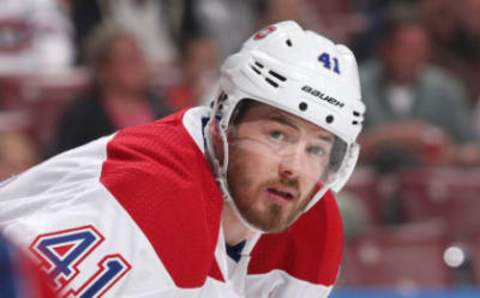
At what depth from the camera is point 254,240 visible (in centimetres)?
251

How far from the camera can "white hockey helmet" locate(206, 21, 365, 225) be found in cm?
229

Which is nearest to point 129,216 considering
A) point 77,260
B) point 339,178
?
point 77,260

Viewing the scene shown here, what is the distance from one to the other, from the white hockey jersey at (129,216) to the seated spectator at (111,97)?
2.24 meters

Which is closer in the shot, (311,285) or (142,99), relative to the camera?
(311,285)

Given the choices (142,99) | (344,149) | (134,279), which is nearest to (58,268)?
(134,279)

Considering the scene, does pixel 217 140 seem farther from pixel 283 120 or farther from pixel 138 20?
pixel 138 20

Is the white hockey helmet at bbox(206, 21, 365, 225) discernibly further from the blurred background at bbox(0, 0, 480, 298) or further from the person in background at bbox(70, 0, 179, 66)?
the person in background at bbox(70, 0, 179, 66)

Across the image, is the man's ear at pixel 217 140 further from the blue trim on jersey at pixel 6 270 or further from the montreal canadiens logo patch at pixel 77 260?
the blue trim on jersey at pixel 6 270

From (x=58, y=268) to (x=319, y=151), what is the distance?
2.14 ft

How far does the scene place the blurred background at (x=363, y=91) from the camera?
4625 millimetres

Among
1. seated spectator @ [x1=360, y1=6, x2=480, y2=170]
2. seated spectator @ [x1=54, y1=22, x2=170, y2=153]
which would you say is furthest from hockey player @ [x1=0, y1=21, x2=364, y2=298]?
seated spectator @ [x1=360, y1=6, x2=480, y2=170]

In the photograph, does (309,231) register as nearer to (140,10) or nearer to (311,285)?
(311,285)

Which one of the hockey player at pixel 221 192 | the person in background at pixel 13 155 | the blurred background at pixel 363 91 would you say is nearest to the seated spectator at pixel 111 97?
the blurred background at pixel 363 91

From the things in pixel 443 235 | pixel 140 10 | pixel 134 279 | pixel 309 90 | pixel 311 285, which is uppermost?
pixel 309 90
